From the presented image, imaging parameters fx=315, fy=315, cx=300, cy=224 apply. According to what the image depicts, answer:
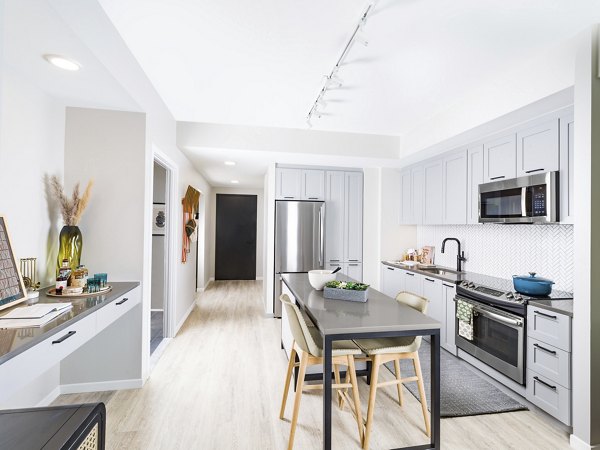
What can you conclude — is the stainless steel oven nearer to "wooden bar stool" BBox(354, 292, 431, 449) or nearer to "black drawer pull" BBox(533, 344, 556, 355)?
"black drawer pull" BBox(533, 344, 556, 355)

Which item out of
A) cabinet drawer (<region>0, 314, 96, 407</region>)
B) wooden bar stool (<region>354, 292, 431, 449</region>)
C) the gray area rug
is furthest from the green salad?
cabinet drawer (<region>0, 314, 96, 407</region>)

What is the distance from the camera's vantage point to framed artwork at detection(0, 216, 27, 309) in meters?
1.78

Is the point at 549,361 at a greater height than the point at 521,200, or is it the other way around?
the point at 521,200

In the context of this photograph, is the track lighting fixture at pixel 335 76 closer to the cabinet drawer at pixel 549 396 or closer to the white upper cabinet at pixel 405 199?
the white upper cabinet at pixel 405 199

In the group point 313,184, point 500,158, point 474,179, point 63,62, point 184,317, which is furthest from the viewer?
point 313,184

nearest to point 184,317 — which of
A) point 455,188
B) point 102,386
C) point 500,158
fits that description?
point 102,386

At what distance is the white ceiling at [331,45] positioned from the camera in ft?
5.90

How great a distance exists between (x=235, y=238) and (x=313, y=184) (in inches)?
143

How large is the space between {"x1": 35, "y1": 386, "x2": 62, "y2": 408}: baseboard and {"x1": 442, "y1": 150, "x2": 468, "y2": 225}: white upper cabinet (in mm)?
4124

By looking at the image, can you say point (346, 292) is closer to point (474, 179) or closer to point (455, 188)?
point (474, 179)

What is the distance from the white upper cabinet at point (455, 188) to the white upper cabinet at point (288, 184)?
197 cm

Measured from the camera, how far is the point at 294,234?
4.59 meters

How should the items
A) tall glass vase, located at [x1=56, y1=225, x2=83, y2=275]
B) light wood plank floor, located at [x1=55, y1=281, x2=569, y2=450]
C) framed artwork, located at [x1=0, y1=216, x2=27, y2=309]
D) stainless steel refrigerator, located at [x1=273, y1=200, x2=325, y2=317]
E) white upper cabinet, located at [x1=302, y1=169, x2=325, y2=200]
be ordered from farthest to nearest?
white upper cabinet, located at [x1=302, y1=169, x2=325, y2=200]
stainless steel refrigerator, located at [x1=273, y1=200, x2=325, y2=317]
tall glass vase, located at [x1=56, y1=225, x2=83, y2=275]
light wood plank floor, located at [x1=55, y1=281, x2=569, y2=450]
framed artwork, located at [x1=0, y1=216, x2=27, y2=309]

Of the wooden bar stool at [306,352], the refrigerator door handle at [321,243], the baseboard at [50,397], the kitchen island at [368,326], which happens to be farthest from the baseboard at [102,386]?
the refrigerator door handle at [321,243]
